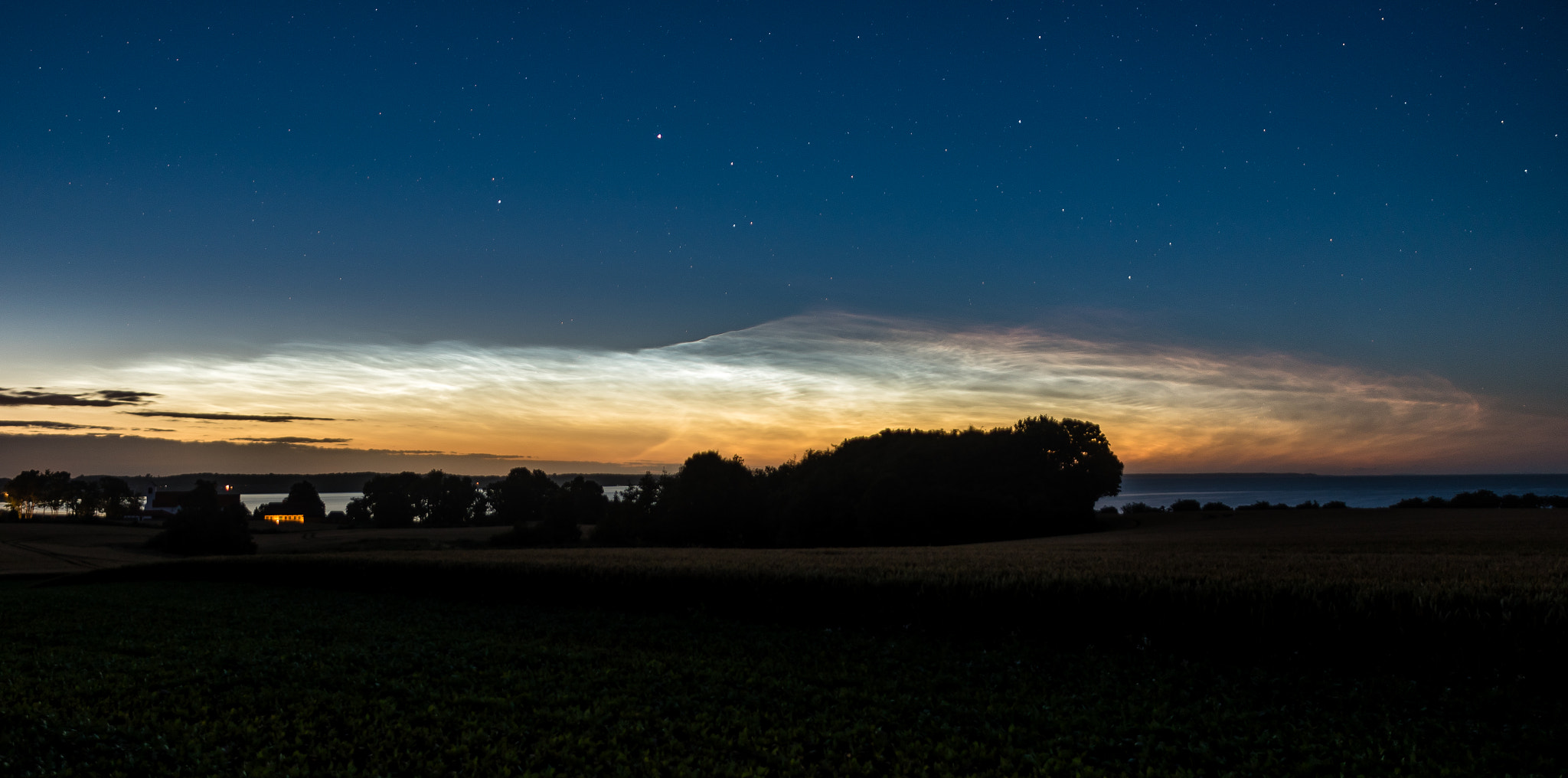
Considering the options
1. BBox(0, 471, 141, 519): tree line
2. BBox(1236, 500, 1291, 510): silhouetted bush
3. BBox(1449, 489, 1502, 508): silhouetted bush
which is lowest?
BBox(0, 471, 141, 519): tree line

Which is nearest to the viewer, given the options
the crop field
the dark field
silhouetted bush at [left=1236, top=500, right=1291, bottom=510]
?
the dark field

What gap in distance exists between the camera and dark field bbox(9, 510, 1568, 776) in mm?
7465

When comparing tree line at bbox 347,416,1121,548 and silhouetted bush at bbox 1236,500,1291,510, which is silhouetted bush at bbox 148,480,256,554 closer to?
tree line at bbox 347,416,1121,548

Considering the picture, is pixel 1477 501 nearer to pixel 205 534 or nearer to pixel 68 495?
pixel 205 534

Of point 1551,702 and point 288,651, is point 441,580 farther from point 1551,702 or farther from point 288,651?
point 1551,702

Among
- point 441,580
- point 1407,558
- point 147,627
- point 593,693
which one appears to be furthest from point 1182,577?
point 147,627

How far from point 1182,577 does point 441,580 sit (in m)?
19.8

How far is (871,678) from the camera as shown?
10719 mm

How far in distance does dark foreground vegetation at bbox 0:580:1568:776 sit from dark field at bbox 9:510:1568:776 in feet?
0.14

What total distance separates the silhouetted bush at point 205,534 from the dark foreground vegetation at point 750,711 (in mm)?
70933

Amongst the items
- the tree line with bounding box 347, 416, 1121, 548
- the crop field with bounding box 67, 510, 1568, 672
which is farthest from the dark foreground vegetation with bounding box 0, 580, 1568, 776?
the tree line with bounding box 347, 416, 1121, 548

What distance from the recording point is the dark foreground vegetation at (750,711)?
7.28m

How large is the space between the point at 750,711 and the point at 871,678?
2.31m

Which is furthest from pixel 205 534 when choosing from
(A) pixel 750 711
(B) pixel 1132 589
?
(B) pixel 1132 589
